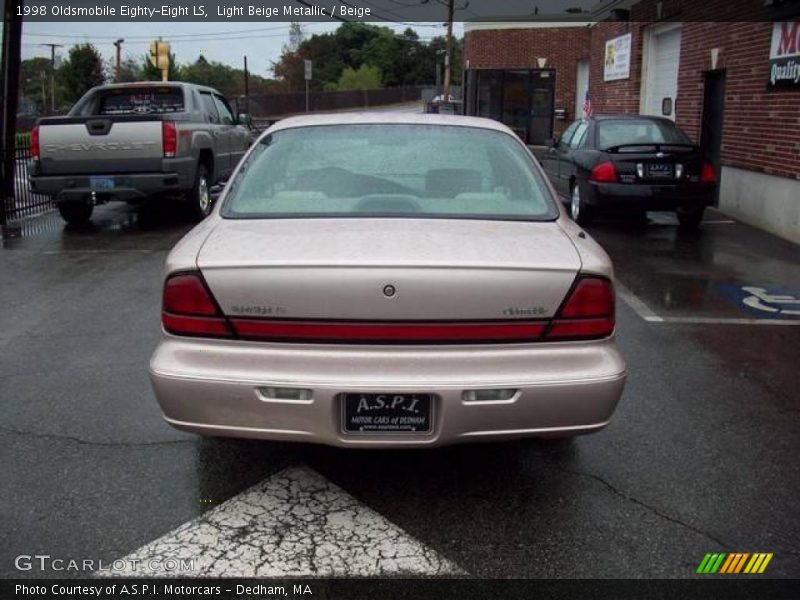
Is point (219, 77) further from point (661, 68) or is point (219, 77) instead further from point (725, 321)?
point (725, 321)

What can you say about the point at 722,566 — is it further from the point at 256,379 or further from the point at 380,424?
the point at 256,379

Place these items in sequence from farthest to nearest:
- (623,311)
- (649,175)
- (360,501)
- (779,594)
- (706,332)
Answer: (649,175)
(623,311)
(706,332)
(360,501)
(779,594)

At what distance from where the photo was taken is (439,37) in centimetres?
10925

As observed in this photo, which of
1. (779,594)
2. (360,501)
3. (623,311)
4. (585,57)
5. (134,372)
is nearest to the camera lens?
(779,594)

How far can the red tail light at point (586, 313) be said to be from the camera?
327 centimetres

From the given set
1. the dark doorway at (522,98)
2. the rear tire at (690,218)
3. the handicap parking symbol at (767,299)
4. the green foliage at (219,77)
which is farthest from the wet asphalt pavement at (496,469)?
the green foliage at (219,77)

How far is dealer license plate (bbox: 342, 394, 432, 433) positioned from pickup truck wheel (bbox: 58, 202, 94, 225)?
9.83 m

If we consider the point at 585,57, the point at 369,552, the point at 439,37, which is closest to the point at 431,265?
the point at 369,552

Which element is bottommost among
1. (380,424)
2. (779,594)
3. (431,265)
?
(779,594)

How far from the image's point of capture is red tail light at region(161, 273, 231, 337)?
128 inches

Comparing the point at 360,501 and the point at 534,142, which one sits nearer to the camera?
the point at 360,501

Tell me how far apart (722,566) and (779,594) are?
0.22 metres

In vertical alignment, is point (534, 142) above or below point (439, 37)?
below

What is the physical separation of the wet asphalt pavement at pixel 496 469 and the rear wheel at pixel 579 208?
5.22 meters
